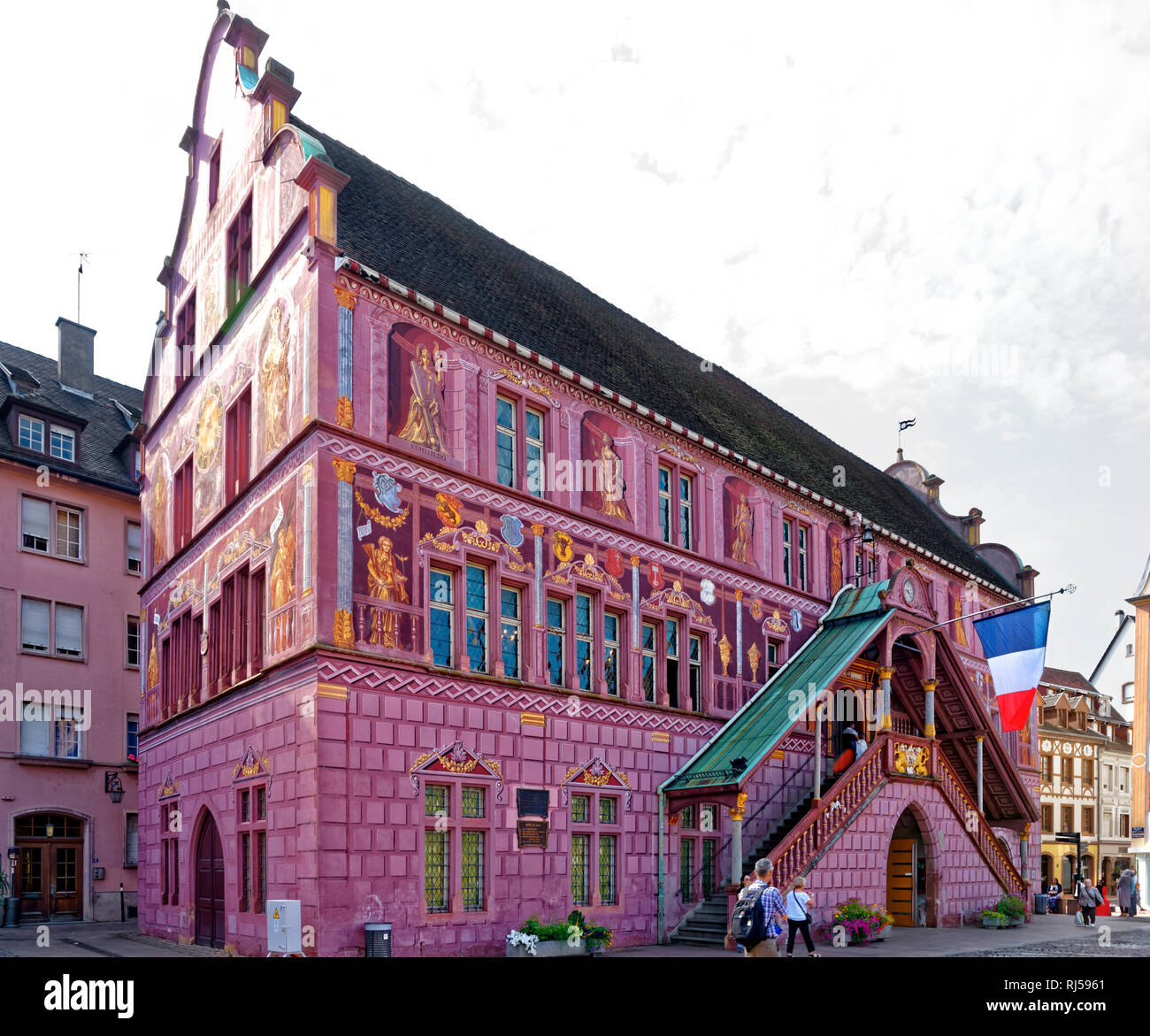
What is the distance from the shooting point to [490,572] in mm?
21484

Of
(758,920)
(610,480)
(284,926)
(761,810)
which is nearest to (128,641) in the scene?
(610,480)

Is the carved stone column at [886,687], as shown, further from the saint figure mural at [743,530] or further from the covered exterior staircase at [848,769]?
the saint figure mural at [743,530]

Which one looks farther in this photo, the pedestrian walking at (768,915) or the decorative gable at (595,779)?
the decorative gable at (595,779)

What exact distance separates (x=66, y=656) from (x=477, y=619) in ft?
59.4

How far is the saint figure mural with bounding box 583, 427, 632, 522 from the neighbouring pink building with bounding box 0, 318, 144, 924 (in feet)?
45.2

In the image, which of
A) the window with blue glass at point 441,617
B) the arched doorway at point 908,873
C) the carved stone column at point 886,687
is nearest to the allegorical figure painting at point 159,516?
the window with blue glass at point 441,617

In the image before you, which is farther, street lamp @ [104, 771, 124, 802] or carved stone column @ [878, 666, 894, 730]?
street lamp @ [104, 771, 124, 802]

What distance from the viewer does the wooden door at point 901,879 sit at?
28.8 metres

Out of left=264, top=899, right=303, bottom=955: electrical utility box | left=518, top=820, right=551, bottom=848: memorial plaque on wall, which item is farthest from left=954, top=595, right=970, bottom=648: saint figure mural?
left=264, top=899, right=303, bottom=955: electrical utility box

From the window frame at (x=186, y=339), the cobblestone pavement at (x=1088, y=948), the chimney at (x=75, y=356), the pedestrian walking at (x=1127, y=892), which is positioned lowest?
the pedestrian walking at (x=1127, y=892)

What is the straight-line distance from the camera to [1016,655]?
2669cm

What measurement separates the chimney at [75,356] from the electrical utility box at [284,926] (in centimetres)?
2669

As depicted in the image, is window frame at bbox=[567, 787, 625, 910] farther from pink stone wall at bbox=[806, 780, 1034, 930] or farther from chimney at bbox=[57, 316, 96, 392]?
chimney at bbox=[57, 316, 96, 392]

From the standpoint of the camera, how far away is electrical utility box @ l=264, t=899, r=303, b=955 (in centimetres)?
1766
